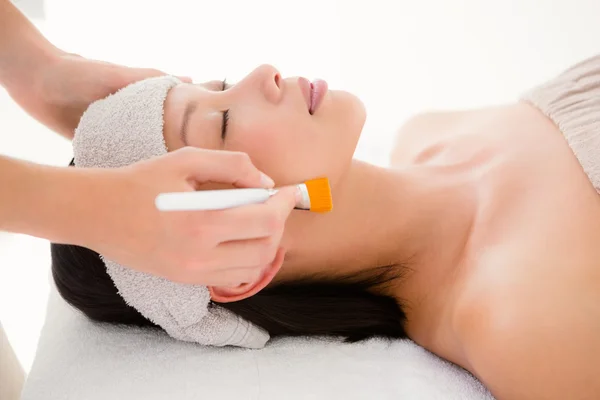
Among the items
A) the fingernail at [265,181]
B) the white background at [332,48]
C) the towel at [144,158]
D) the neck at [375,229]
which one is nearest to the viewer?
the fingernail at [265,181]

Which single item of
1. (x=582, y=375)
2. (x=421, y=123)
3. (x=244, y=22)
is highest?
(x=244, y=22)

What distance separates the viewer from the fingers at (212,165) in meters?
0.74

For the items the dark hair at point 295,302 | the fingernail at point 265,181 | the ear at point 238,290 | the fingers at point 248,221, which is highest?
the fingernail at point 265,181

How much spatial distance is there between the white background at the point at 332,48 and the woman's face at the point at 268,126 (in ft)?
2.10

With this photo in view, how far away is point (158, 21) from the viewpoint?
192 centimetres

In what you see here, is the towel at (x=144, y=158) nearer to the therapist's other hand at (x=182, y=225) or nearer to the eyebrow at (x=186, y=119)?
the eyebrow at (x=186, y=119)

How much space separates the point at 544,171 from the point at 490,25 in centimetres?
69

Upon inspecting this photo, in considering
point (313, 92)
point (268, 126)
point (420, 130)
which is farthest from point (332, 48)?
point (268, 126)

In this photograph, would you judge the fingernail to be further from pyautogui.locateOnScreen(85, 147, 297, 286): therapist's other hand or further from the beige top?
the beige top

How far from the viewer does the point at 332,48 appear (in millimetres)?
1800

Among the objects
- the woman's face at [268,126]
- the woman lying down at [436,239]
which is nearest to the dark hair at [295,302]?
the woman lying down at [436,239]

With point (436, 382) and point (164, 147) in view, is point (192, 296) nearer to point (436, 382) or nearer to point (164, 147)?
point (164, 147)

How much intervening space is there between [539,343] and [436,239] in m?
0.31

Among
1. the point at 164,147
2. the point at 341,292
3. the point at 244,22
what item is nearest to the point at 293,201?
the point at 164,147
